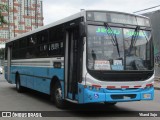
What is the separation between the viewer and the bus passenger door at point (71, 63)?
414 inches

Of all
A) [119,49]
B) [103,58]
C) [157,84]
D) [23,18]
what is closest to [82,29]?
[103,58]

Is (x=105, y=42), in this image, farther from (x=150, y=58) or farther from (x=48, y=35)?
(x=48, y=35)

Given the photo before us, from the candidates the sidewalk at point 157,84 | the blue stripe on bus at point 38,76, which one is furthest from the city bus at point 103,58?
the sidewalk at point 157,84

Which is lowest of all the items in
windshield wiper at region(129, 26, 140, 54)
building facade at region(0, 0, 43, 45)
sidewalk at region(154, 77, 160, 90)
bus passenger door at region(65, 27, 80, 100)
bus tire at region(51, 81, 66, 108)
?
sidewalk at region(154, 77, 160, 90)

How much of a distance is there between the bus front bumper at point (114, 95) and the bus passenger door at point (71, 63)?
78 cm

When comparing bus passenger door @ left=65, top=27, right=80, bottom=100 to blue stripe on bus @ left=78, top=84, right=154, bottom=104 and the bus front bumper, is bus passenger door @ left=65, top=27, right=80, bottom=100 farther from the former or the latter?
the bus front bumper

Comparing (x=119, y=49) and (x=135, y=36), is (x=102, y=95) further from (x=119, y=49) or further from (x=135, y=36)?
(x=135, y=36)

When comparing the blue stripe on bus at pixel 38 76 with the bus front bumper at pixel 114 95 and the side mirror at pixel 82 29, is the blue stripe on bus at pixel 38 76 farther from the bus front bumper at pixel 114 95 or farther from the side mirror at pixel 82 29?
the side mirror at pixel 82 29

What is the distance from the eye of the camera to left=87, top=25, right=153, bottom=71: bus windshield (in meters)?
9.91

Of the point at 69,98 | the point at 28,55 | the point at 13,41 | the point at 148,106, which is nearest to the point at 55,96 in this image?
the point at 69,98

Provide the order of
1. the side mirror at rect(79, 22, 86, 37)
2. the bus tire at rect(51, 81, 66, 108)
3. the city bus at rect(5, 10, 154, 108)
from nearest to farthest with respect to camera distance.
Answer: the side mirror at rect(79, 22, 86, 37) < the city bus at rect(5, 10, 154, 108) < the bus tire at rect(51, 81, 66, 108)

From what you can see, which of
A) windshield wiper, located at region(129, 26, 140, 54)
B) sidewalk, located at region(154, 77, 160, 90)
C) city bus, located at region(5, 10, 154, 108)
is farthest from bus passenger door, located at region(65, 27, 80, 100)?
sidewalk, located at region(154, 77, 160, 90)

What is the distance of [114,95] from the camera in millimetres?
9906

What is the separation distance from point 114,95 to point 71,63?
5.93ft
